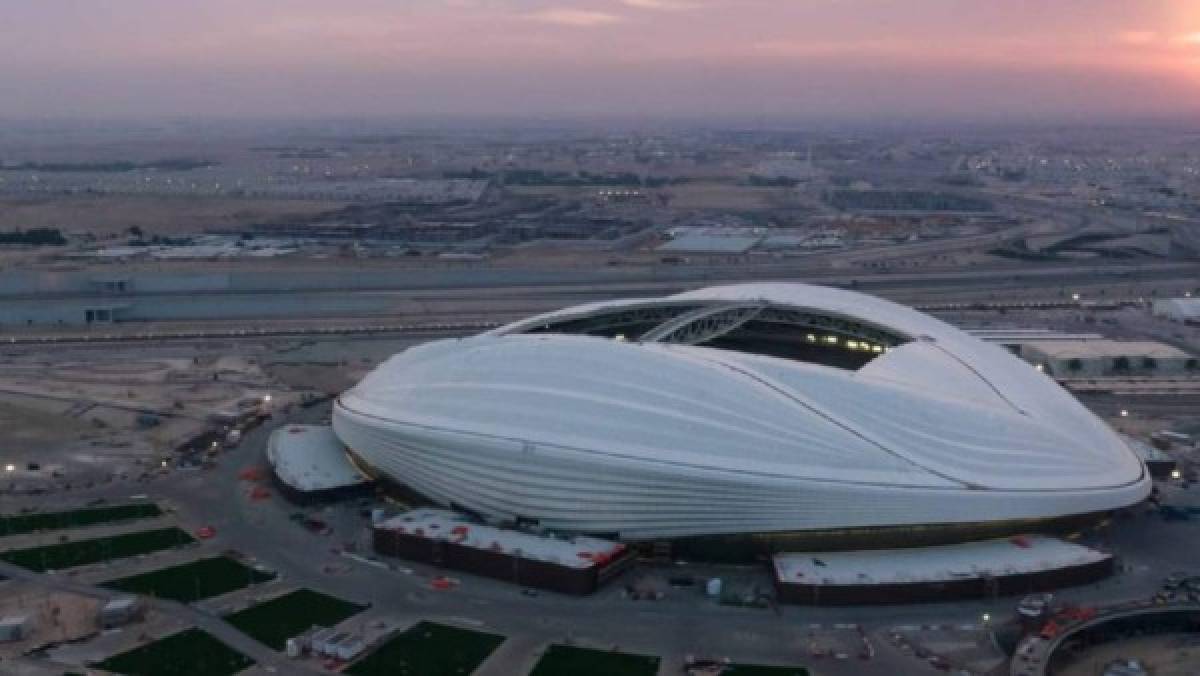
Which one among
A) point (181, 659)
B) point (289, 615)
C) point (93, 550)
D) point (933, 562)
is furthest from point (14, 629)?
point (933, 562)

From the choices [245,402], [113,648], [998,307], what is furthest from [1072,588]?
[998,307]

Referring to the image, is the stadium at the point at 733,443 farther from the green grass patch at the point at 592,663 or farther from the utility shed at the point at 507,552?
Answer: the green grass patch at the point at 592,663

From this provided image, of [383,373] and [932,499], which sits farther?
[383,373]

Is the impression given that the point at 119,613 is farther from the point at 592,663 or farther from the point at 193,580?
A: the point at 592,663

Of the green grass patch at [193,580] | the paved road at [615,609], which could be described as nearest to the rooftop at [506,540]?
the paved road at [615,609]

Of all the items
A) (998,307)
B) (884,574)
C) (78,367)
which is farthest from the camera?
(998,307)

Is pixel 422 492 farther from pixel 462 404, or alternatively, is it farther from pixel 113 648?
pixel 113 648
